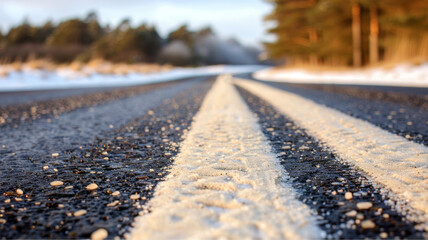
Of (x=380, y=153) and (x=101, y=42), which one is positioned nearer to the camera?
(x=380, y=153)

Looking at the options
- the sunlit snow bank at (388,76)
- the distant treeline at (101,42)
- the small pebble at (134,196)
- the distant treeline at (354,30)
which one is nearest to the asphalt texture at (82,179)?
the small pebble at (134,196)

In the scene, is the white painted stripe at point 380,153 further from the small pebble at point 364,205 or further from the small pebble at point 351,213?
the small pebble at point 351,213

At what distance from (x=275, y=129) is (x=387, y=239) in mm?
2571

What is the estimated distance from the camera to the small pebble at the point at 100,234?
4.31ft

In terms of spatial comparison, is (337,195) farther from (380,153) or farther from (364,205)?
(380,153)

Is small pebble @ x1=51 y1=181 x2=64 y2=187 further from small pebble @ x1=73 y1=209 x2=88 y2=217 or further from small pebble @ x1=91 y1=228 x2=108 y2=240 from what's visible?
small pebble @ x1=91 y1=228 x2=108 y2=240

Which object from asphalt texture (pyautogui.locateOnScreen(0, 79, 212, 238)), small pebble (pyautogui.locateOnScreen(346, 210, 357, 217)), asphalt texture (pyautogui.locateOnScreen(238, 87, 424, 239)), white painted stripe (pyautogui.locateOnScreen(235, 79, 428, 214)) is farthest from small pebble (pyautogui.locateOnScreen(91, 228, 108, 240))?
white painted stripe (pyautogui.locateOnScreen(235, 79, 428, 214))

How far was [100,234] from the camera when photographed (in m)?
1.34

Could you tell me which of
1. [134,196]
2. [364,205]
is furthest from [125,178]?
[364,205]

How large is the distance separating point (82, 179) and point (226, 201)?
1.10 m

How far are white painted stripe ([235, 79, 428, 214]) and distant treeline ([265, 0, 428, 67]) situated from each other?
1521cm

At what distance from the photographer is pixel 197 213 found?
1.48m

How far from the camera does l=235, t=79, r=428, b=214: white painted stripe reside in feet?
5.88

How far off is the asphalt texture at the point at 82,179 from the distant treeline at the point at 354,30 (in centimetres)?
1741
